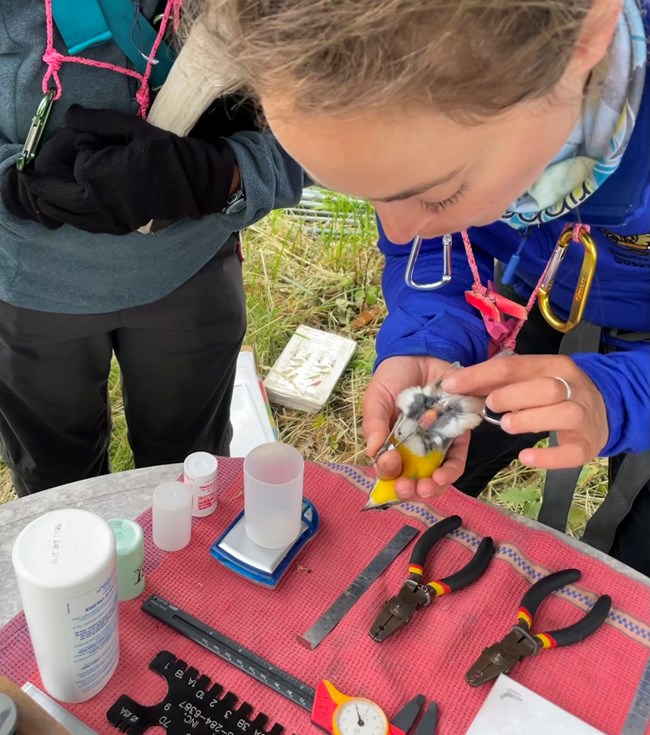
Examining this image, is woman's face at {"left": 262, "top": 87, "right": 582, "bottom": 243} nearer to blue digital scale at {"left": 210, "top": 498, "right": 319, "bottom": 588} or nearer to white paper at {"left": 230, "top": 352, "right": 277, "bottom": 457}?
blue digital scale at {"left": 210, "top": 498, "right": 319, "bottom": 588}

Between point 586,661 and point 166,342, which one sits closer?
point 586,661

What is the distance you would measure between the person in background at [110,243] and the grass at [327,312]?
0.51 m

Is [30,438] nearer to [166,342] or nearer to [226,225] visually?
[166,342]

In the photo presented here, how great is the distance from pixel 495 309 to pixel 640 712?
58 cm

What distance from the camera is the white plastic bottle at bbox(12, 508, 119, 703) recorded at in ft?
2.40

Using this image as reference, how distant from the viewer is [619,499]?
1243mm

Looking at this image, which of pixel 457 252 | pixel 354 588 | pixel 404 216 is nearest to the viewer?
pixel 404 216

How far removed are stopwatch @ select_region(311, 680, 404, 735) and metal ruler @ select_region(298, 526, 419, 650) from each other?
8 cm

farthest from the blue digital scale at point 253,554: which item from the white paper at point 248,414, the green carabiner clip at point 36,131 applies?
the white paper at point 248,414

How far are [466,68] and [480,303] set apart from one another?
581 mm

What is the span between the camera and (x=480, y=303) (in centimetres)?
110

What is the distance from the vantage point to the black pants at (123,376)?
1329 millimetres

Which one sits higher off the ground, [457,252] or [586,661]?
[457,252]

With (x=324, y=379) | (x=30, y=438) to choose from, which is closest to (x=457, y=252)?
(x=30, y=438)
